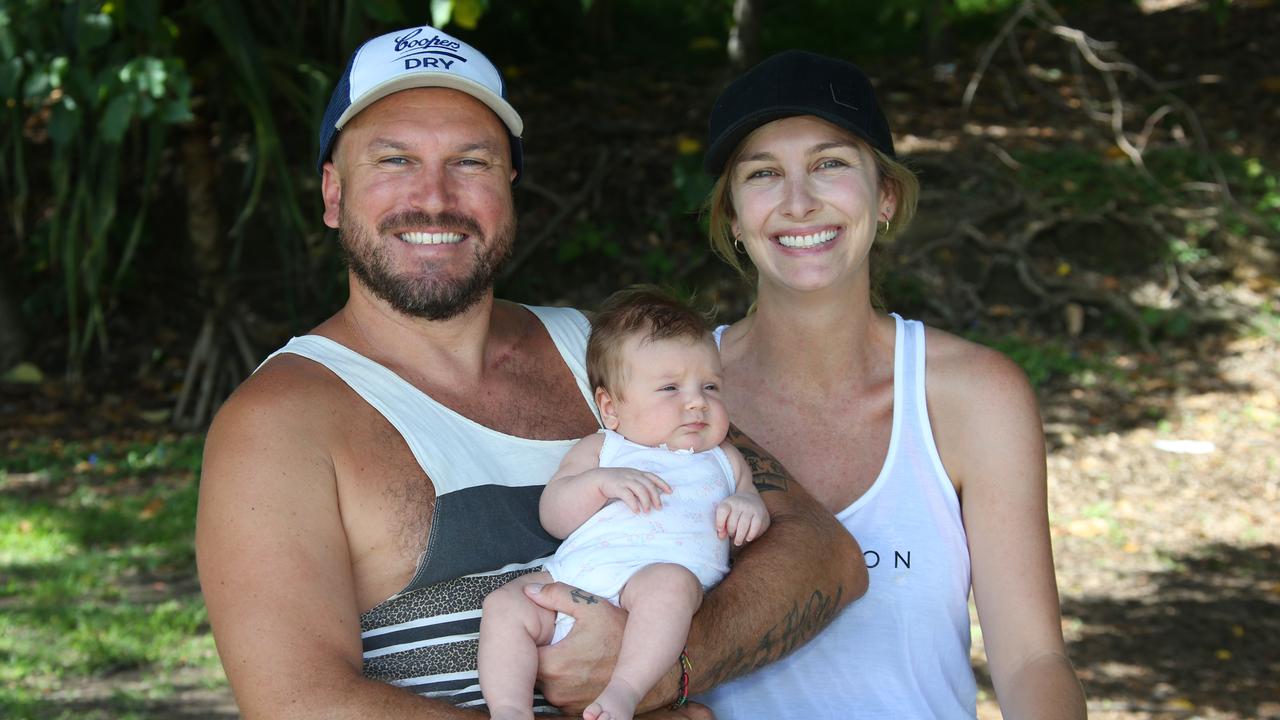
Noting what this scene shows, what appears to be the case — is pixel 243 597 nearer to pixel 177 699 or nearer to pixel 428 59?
pixel 428 59

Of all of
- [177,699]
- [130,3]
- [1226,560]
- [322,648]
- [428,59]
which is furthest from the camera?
[1226,560]

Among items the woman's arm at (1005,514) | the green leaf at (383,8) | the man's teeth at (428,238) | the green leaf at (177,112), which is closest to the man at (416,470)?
the man's teeth at (428,238)

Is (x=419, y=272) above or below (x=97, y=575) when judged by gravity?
above

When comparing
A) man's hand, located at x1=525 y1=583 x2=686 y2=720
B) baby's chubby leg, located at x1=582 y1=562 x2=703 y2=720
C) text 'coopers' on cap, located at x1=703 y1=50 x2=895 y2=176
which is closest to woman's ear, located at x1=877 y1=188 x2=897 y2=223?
text 'coopers' on cap, located at x1=703 y1=50 x2=895 y2=176

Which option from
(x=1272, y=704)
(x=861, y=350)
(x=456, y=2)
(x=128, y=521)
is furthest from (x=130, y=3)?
(x=1272, y=704)

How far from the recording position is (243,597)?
2186mm

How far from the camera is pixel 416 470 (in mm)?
2441

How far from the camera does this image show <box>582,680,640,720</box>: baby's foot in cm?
222

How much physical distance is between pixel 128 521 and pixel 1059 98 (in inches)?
288

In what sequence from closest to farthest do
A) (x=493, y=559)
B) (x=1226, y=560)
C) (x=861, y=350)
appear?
(x=493, y=559) < (x=861, y=350) < (x=1226, y=560)

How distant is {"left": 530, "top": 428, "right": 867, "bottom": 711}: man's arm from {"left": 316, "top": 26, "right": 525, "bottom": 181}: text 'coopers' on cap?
92cm

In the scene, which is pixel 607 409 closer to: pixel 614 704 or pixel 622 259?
pixel 614 704

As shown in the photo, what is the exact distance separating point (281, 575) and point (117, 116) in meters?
3.37

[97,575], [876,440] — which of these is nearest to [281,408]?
[876,440]
